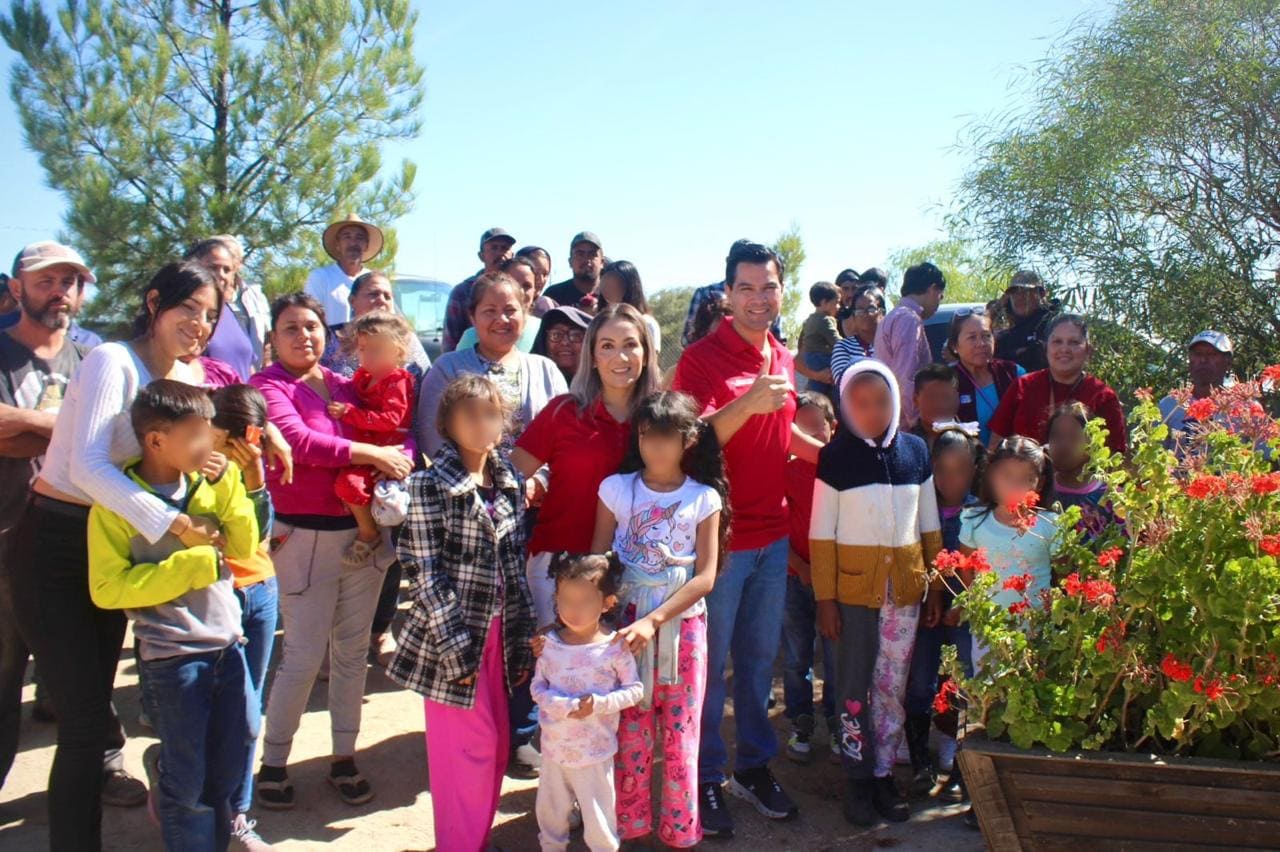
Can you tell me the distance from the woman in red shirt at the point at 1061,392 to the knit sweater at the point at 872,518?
1.17 meters

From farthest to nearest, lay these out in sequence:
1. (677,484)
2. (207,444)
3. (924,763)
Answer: (924,763) → (677,484) → (207,444)

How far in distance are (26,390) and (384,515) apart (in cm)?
146

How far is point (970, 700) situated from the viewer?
256cm

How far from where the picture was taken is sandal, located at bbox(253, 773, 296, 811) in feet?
12.9

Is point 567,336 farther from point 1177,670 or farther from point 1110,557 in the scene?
point 1177,670

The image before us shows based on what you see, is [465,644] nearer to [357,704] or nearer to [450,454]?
[450,454]

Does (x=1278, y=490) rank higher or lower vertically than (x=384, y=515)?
higher

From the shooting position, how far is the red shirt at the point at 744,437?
387cm

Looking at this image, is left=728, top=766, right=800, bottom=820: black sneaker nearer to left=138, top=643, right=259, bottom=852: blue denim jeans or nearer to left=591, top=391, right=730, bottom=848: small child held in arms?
left=591, top=391, right=730, bottom=848: small child held in arms

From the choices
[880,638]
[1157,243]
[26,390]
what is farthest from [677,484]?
[1157,243]

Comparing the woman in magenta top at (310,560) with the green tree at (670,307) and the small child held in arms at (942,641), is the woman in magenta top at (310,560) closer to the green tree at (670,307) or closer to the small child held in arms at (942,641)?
the small child held in arms at (942,641)

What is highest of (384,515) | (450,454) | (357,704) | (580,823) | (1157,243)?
(1157,243)

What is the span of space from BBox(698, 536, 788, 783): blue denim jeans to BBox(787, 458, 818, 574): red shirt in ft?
2.62

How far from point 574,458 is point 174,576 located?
1430 mm
